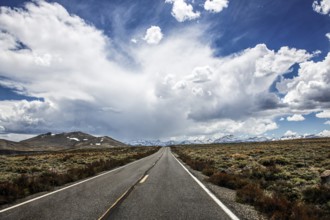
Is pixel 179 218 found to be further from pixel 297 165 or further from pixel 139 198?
pixel 297 165

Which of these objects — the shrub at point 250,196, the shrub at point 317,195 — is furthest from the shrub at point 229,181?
the shrub at point 317,195

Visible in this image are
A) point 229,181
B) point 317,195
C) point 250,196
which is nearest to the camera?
point 250,196

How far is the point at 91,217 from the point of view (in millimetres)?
6668

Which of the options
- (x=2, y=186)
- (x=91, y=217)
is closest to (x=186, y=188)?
(x=91, y=217)

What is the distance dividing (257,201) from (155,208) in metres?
3.27

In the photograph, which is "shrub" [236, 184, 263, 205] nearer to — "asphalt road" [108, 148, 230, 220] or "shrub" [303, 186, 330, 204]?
"asphalt road" [108, 148, 230, 220]

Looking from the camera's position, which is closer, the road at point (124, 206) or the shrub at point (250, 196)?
the road at point (124, 206)

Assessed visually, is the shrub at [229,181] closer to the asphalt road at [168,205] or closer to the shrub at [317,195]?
the asphalt road at [168,205]

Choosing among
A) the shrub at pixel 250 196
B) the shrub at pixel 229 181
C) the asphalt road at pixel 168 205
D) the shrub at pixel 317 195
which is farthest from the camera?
the shrub at pixel 229 181

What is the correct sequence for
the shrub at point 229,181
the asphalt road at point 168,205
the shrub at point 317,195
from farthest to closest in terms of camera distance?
the shrub at point 229,181, the shrub at point 317,195, the asphalt road at point 168,205

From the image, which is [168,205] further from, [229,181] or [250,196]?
[229,181]

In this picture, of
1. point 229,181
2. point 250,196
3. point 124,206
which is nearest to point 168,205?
point 124,206

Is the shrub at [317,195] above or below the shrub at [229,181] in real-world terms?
below

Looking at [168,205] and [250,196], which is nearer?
[168,205]
